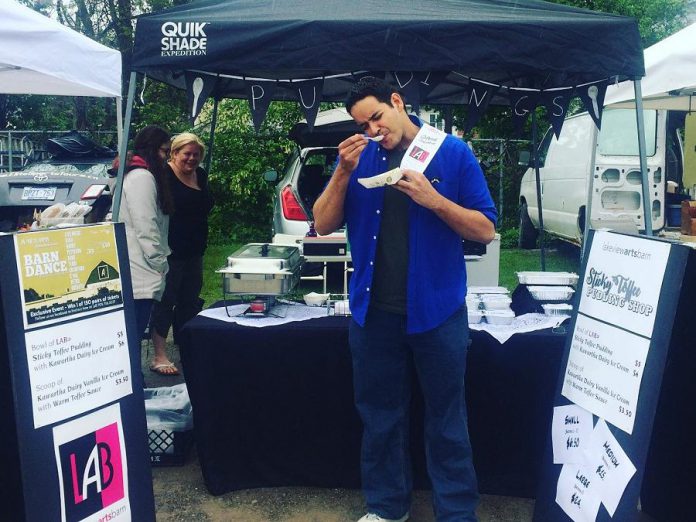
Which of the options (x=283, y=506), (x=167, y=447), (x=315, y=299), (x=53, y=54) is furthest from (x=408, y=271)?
(x=53, y=54)

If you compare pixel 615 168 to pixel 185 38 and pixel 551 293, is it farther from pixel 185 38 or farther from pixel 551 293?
pixel 185 38

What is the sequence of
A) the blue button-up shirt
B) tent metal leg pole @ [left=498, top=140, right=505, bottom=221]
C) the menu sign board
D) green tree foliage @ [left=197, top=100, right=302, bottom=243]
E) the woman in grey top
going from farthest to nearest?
tent metal leg pole @ [left=498, top=140, right=505, bottom=221] → green tree foliage @ [left=197, top=100, right=302, bottom=243] → the woman in grey top → the blue button-up shirt → the menu sign board

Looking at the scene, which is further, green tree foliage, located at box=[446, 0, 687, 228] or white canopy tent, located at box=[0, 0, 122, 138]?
green tree foliage, located at box=[446, 0, 687, 228]

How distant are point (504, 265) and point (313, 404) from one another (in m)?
6.97

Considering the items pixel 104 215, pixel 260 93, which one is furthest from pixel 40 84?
pixel 260 93

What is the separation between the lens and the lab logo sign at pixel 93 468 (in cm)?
241

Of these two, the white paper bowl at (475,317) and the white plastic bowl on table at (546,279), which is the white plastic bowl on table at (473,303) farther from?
the white plastic bowl on table at (546,279)

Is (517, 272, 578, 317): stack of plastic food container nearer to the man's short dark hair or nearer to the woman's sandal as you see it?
the man's short dark hair

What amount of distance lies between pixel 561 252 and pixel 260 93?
25.9ft

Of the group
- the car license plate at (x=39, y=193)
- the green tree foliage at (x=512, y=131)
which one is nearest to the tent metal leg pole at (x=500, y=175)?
the green tree foliage at (x=512, y=131)

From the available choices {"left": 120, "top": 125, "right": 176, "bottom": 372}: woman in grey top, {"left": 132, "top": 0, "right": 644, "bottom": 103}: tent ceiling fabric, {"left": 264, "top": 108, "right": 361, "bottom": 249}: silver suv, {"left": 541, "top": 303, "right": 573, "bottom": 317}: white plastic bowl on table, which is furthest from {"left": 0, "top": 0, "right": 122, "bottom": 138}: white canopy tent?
{"left": 541, "top": 303, "right": 573, "bottom": 317}: white plastic bowl on table

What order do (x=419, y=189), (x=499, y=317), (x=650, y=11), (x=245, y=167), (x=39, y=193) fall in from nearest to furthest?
(x=419, y=189), (x=499, y=317), (x=39, y=193), (x=245, y=167), (x=650, y=11)

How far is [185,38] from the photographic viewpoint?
332cm

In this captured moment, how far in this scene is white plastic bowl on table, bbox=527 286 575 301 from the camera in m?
3.42
